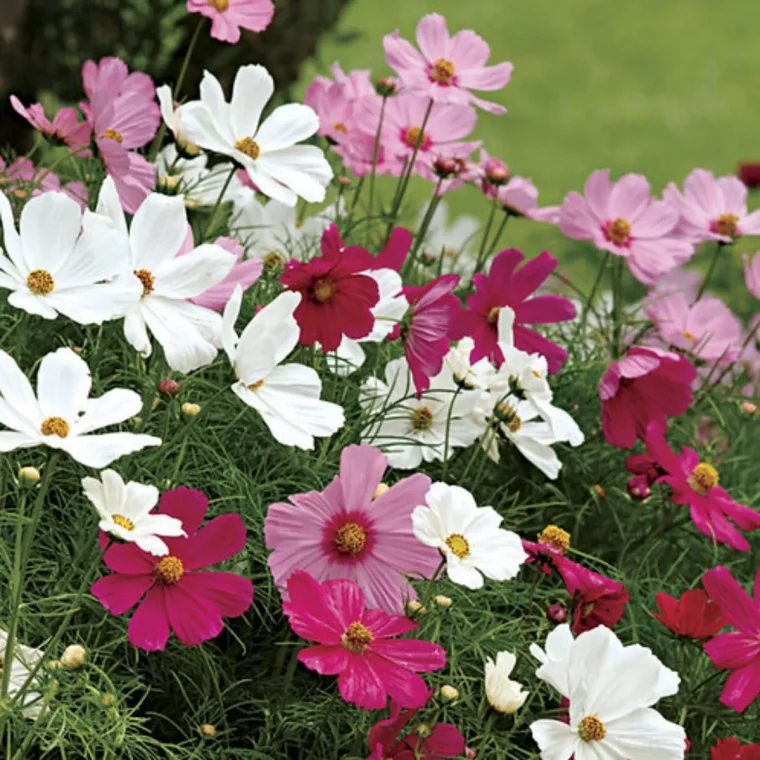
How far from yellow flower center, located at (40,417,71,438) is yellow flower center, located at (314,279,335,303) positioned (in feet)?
0.73

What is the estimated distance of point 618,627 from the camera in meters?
1.06

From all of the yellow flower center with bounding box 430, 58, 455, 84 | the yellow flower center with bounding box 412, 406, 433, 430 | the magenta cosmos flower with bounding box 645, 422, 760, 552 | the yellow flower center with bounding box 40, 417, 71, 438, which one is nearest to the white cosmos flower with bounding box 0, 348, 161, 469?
the yellow flower center with bounding box 40, 417, 71, 438

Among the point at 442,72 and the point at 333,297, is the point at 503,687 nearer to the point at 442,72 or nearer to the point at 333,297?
the point at 333,297

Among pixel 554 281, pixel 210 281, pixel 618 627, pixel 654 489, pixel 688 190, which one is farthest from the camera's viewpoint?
pixel 554 281

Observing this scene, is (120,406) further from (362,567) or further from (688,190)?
(688,190)

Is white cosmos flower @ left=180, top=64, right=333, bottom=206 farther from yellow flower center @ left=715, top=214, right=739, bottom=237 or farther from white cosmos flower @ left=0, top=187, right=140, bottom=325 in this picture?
yellow flower center @ left=715, top=214, right=739, bottom=237

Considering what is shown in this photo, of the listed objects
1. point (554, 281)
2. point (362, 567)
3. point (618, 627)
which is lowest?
point (554, 281)

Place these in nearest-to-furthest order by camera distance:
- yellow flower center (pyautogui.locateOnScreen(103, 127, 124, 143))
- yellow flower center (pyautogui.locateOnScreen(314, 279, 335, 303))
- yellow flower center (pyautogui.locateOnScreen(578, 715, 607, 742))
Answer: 1. yellow flower center (pyautogui.locateOnScreen(578, 715, 607, 742))
2. yellow flower center (pyautogui.locateOnScreen(314, 279, 335, 303))
3. yellow flower center (pyautogui.locateOnScreen(103, 127, 124, 143))

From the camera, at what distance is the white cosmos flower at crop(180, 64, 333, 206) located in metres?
0.92

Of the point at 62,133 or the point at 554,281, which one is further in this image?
the point at 554,281

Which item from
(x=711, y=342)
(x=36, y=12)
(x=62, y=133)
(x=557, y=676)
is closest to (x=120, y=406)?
(x=557, y=676)

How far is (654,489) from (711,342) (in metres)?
0.21

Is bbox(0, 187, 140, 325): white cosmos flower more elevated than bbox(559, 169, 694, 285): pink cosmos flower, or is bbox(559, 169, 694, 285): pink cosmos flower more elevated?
bbox(0, 187, 140, 325): white cosmos flower

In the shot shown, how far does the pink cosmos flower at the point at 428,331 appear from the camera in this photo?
926 mm
